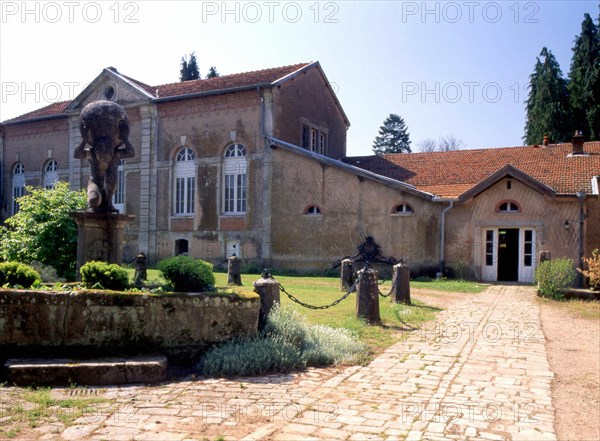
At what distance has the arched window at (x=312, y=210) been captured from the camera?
22000 millimetres

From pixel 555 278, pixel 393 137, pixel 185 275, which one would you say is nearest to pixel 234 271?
pixel 185 275

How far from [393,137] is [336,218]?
39.2m

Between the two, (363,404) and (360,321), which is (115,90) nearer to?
(360,321)

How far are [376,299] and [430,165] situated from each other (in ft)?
49.5

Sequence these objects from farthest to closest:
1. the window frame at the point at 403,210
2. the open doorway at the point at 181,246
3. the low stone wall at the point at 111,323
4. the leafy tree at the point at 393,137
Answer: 1. the leafy tree at the point at 393,137
2. the open doorway at the point at 181,246
3. the window frame at the point at 403,210
4. the low stone wall at the point at 111,323

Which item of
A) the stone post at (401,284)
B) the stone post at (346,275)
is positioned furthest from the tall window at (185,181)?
the stone post at (401,284)

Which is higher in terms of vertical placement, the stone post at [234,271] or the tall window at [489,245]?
the tall window at [489,245]

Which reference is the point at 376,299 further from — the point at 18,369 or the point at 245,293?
the point at 18,369

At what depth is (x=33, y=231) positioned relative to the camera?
11.3 meters

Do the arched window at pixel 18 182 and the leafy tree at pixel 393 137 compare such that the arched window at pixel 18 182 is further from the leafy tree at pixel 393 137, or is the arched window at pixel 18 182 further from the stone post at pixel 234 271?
the leafy tree at pixel 393 137

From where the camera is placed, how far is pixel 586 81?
107ft

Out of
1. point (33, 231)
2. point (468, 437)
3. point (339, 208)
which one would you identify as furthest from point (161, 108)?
point (468, 437)

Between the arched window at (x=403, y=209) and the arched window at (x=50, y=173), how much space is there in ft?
63.8

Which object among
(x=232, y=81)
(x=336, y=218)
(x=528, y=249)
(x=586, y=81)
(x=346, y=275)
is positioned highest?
(x=586, y=81)
